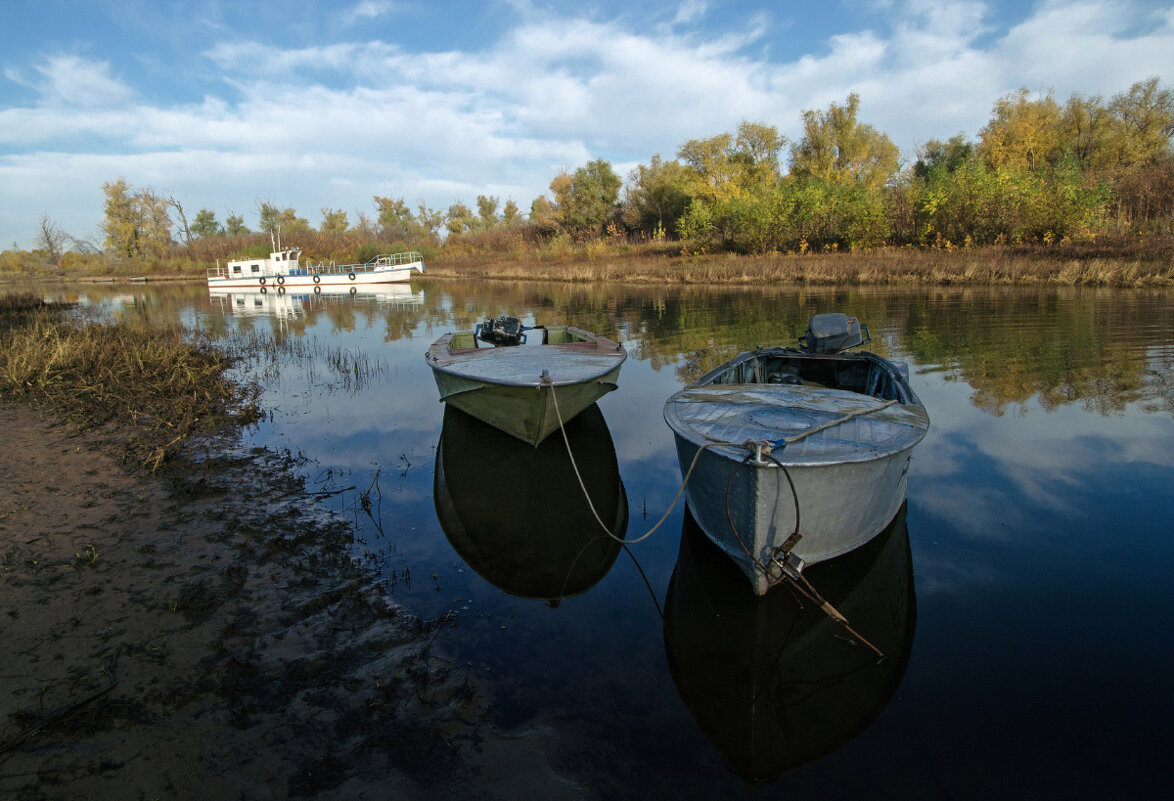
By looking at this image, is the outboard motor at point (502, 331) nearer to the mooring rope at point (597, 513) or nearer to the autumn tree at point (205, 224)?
the mooring rope at point (597, 513)

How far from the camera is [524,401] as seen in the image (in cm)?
679

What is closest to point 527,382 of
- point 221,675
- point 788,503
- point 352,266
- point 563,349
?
point 563,349

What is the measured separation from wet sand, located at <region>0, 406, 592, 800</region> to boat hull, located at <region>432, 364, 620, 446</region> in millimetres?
2308

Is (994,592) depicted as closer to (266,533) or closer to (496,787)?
(496,787)

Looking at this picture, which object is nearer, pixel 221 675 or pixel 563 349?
pixel 221 675

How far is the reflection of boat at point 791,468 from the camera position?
3957mm

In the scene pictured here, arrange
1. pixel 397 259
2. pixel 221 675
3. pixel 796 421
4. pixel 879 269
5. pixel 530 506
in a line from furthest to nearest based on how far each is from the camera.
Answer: pixel 397 259
pixel 879 269
pixel 530 506
pixel 796 421
pixel 221 675

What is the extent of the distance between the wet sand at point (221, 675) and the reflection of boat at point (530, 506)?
959 millimetres

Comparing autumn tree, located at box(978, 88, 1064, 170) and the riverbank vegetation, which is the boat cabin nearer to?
the riverbank vegetation

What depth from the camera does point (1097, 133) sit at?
39.2m

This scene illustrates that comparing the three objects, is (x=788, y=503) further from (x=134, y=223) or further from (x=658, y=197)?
(x=134, y=223)

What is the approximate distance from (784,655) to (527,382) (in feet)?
12.7

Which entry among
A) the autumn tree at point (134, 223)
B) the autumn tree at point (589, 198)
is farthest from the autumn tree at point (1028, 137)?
the autumn tree at point (134, 223)

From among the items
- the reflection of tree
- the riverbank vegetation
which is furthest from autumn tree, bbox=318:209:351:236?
the reflection of tree
